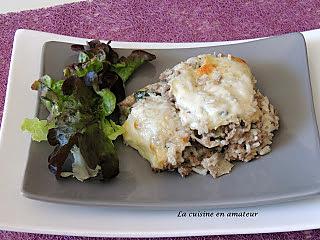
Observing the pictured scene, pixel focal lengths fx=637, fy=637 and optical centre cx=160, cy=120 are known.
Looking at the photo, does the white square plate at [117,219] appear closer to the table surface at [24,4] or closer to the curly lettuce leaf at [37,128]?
the curly lettuce leaf at [37,128]

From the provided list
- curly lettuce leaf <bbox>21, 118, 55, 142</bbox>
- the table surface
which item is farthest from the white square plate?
the table surface

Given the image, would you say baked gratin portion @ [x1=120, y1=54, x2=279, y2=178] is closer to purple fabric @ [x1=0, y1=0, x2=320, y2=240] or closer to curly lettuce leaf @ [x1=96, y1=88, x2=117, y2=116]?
curly lettuce leaf @ [x1=96, y1=88, x2=117, y2=116]

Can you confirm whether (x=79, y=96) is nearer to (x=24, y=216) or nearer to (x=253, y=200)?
(x=24, y=216)

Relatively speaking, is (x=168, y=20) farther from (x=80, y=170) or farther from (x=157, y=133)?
(x=80, y=170)

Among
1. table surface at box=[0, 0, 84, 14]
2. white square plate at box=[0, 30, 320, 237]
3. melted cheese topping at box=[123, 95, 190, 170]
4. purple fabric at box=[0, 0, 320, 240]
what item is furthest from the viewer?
table surface at box=[0, 0, 84, 14]

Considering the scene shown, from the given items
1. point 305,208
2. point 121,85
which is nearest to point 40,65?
point 121,85

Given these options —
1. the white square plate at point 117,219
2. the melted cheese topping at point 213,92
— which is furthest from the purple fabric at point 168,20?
the white square plate at point 117,219

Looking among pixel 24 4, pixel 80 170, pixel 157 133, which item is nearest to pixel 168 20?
pixel 24 4
